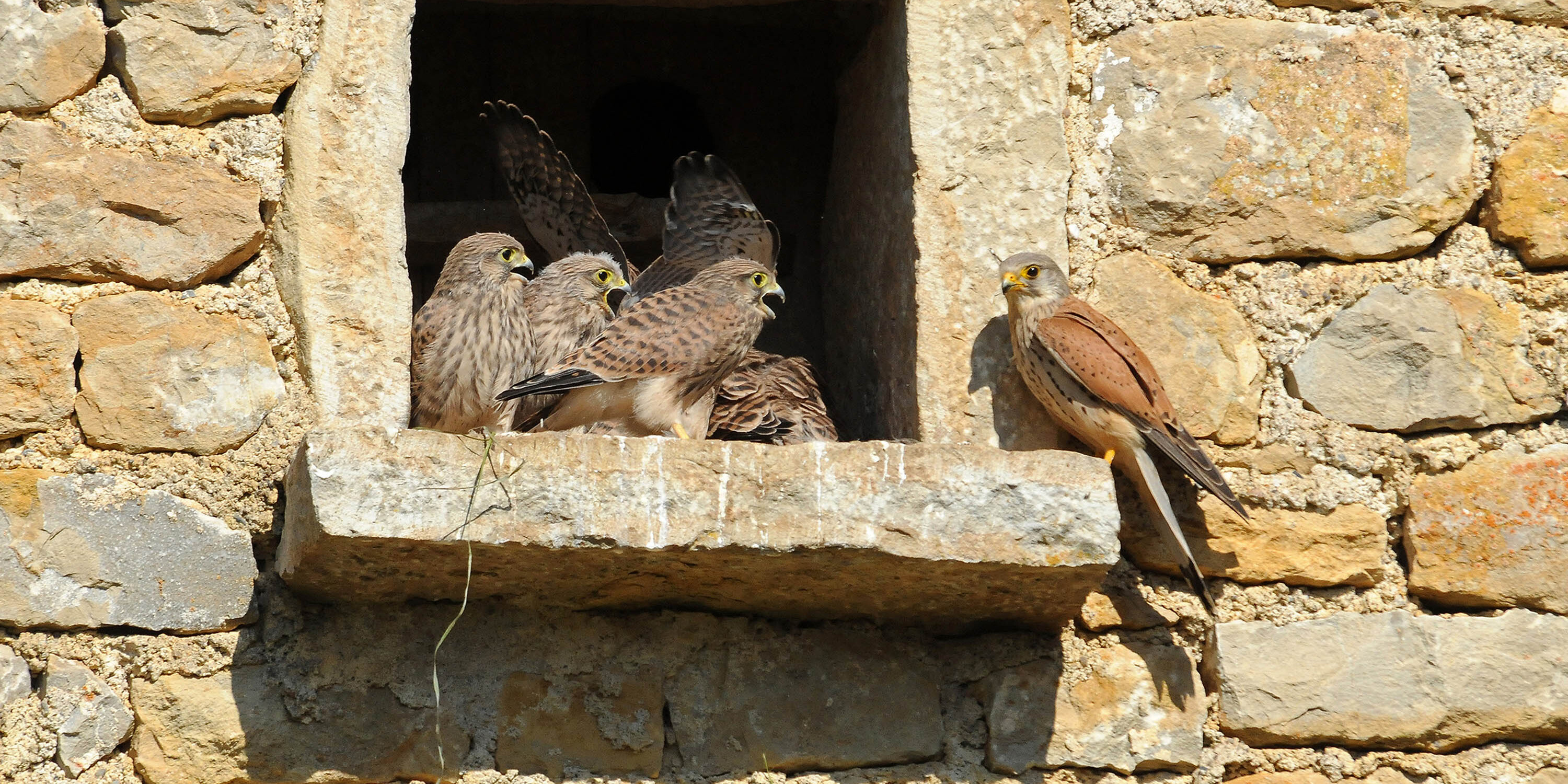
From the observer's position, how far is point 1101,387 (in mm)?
2729

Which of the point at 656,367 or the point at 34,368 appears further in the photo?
the point at 656,367

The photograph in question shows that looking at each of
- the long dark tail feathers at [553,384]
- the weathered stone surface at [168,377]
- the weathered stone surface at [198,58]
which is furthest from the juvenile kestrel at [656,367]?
the weathered stone surface at [198,58]

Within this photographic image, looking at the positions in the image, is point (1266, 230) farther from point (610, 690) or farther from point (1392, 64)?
point (610, 690)

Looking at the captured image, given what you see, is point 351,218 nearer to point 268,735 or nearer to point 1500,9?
point 268,735

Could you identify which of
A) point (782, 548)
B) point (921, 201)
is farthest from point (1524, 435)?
point (782, 548)

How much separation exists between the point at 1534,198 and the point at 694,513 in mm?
1805

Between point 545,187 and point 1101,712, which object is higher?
point 545,187

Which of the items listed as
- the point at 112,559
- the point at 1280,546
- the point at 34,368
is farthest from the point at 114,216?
the point at 1280,546

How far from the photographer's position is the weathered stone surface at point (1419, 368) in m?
2.89

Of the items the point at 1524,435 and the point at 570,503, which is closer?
the point at 570,503

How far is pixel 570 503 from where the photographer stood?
2420 mm

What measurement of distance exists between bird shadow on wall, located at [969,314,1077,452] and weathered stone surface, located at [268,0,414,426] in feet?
3.50

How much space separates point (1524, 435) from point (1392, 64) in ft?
2.57

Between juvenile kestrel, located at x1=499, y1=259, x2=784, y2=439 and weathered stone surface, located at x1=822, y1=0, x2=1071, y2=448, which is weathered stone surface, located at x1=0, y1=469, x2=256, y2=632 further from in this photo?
weathered stone surface, located at x1=822, y1=0, x2=1071, y2=448
